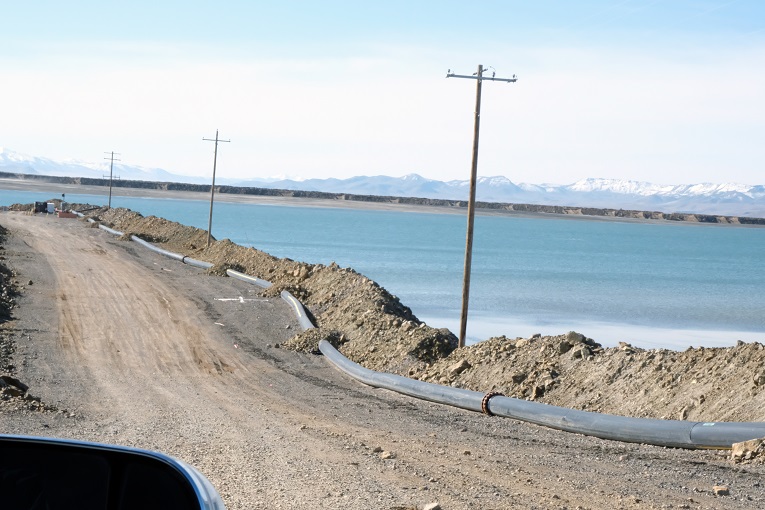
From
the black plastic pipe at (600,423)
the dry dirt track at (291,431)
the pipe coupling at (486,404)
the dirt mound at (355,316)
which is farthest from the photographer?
the dirt mound at (355,316)

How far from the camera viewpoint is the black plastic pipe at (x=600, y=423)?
11719 mm

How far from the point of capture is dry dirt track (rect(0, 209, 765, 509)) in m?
9.52

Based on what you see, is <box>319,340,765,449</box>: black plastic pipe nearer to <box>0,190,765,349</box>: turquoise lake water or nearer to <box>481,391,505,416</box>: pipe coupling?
<box>481,391,505,416</box>: pipe coupling

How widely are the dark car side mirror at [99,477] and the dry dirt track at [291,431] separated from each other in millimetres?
6228

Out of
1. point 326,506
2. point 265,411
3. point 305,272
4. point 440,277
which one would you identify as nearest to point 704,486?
point 326,506

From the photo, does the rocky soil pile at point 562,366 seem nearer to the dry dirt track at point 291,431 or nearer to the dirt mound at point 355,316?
the dirt mound at point 355,316

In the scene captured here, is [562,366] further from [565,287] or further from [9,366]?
[565,287]

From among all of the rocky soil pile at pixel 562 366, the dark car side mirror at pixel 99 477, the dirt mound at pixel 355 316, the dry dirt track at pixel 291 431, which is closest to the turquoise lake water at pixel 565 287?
the dirt mound at pixel 355 316

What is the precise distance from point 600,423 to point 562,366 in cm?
411

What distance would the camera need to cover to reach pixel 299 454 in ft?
36.8

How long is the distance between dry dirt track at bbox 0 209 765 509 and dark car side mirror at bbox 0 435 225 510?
20.4 feet

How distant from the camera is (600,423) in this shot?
509 inches

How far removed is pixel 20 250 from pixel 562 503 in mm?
40821

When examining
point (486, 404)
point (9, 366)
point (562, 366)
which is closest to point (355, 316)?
point (562, 366)
